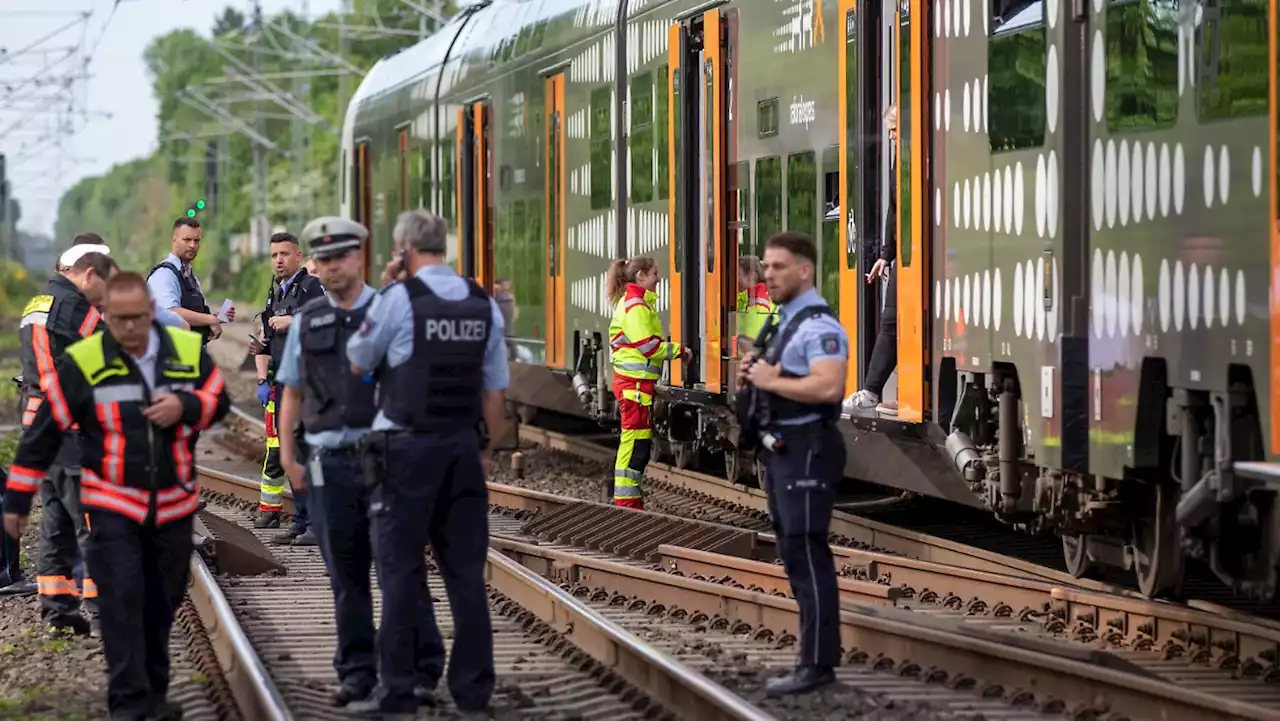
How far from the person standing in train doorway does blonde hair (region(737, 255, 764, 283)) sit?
67.4 inches

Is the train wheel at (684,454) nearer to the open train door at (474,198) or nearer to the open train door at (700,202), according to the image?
the open train door at (700,202)

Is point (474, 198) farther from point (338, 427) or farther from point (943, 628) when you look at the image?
point (338, 427)

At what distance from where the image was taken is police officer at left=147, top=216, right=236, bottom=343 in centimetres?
1354

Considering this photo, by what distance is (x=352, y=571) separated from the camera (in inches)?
343

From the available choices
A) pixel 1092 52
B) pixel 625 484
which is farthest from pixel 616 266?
pixel 1092 52

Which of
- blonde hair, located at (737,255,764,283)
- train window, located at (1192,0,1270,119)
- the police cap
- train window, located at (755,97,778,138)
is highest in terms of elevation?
train window, located at (755,97,778,138)

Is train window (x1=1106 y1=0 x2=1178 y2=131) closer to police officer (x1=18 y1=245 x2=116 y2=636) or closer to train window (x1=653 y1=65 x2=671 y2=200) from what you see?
police officer (x1=18 y1=245 x2=116 y2=636)

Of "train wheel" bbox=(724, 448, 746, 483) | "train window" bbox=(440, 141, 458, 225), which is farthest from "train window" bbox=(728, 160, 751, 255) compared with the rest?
"train window" bbox=(440, 141, 458, 225)

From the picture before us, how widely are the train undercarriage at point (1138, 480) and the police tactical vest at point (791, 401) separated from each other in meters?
1.30

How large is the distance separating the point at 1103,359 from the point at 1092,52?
1243mm

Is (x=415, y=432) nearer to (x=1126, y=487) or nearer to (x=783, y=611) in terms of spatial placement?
(x=783, y=611)

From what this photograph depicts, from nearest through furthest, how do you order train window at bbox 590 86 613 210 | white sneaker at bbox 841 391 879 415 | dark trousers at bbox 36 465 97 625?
dark trousers at bbox 36 465 97 625 < white sneaker at bbox 841 391 879 415 < train window at bbox 590 86 613 210

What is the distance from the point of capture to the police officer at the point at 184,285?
1354 cm

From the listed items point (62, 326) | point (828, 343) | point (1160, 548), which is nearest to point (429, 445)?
point (828, 343)
